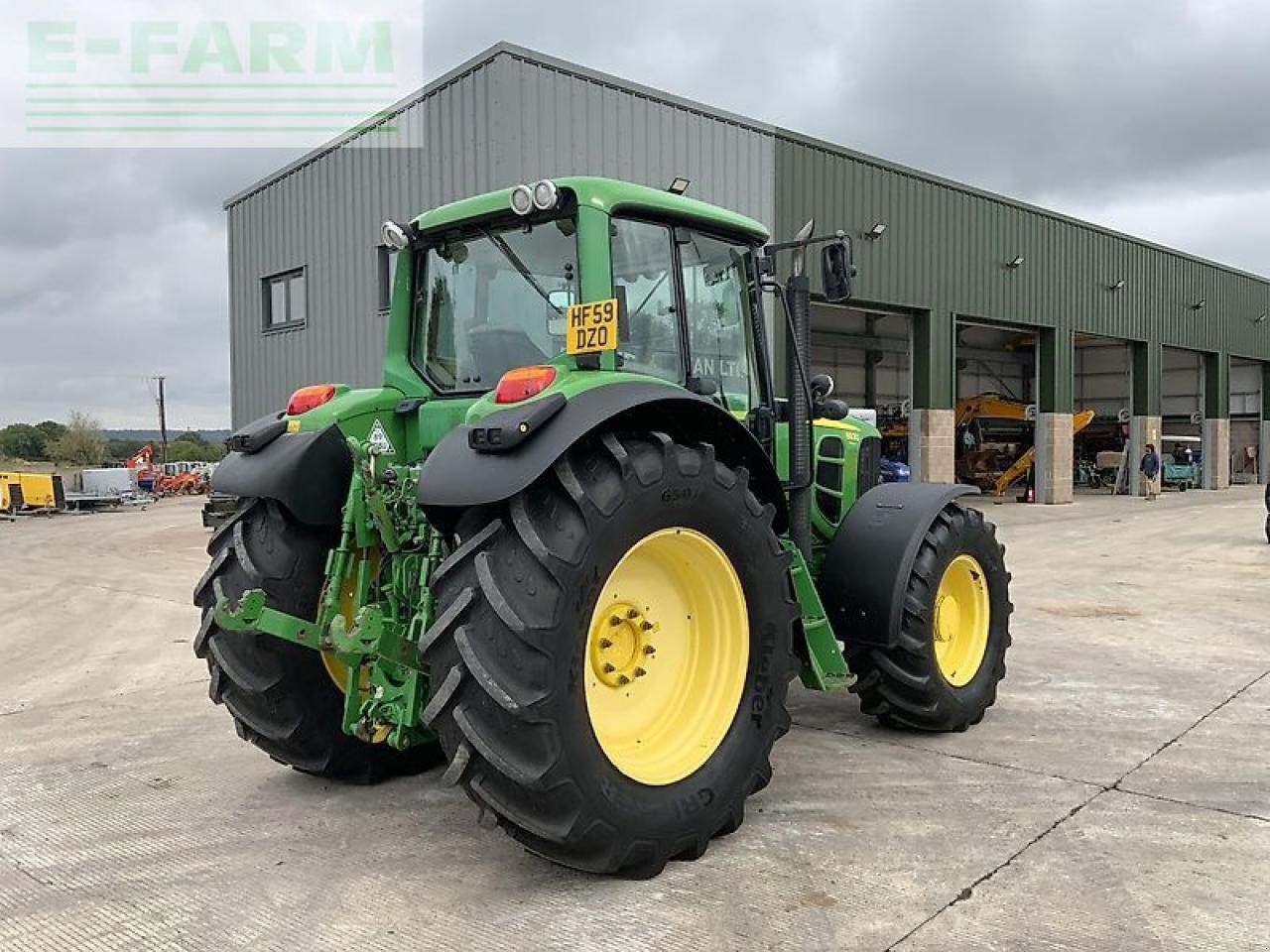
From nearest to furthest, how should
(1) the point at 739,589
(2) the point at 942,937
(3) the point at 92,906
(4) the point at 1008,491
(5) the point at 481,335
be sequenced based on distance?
1. (2) the point at 942,937
2. (3) the point at 92,906
3. (1) the point at 739,589
4. (5) the point at 481,335
5. (4) the point at 1008,491

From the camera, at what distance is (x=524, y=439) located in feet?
10.2

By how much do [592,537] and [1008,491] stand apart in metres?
28.0

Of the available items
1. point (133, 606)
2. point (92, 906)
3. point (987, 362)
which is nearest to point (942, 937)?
point (92, 906)

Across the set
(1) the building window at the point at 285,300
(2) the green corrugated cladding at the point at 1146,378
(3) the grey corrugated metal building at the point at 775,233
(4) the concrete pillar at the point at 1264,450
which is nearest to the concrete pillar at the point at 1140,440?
(3) the grey corrugated metal building at the point at 775,233

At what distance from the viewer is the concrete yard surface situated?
304 centimetres

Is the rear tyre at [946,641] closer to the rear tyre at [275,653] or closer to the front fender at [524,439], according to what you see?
the front fender at [524,439]

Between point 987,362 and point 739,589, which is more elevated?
point 987,362

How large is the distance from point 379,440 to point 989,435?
25.8 meters

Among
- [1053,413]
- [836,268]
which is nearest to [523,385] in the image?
[836,268]

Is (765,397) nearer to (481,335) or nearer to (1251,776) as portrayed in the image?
(481,335)

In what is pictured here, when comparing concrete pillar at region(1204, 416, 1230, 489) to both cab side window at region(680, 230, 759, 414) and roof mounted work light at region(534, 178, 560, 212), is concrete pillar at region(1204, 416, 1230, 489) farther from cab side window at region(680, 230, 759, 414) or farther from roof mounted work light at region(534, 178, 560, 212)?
roof mounted work light at region(534, 178, 560, 212)

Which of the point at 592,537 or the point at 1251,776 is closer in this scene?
the point at 592,537

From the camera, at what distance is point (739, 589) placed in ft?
12.2

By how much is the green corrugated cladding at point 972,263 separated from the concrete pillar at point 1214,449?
2.84m
